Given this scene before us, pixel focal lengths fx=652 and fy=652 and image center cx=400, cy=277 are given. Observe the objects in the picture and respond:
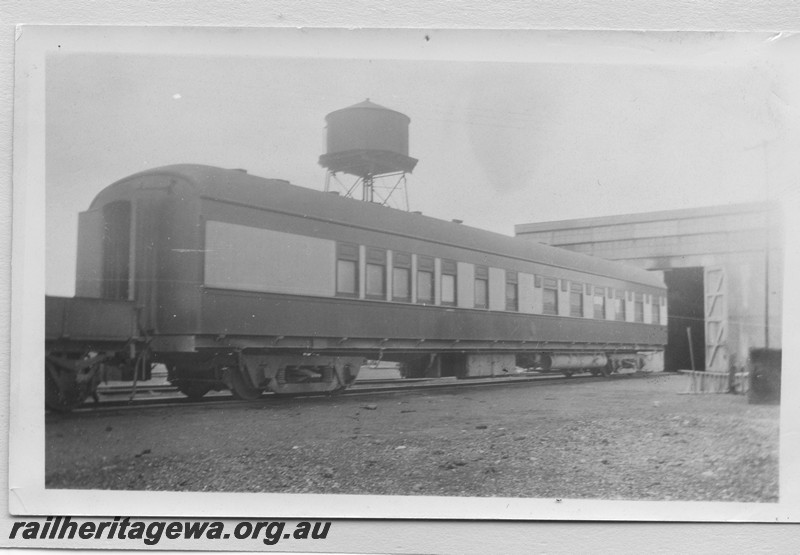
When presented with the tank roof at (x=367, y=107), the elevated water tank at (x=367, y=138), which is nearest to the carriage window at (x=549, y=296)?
the elevated water tank at (x=367, y=138)

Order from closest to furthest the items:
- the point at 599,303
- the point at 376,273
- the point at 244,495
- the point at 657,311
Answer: the point at 244,495 < the point at 657,311 < the point at 376,273 < the point at 599,303

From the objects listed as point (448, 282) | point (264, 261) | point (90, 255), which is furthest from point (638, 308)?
point (90, 255)

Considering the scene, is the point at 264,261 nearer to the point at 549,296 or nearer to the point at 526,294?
the point at 526,294

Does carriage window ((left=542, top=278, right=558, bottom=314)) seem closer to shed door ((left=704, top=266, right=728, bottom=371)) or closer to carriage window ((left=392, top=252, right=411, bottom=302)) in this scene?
carriage window ((left=392, top=252, right=411, bottom=302))

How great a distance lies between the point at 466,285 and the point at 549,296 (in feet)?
2.74

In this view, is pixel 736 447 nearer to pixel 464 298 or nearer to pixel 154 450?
pixel 464 298

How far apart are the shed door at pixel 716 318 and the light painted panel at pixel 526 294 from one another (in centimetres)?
139

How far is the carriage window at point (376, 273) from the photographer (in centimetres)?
530

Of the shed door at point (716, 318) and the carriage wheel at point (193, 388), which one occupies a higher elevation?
the shed door at point (716, 318)

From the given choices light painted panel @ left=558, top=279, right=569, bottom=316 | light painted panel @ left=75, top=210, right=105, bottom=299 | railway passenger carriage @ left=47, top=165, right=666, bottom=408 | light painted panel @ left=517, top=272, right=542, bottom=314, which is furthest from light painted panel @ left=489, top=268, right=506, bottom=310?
light painted panel @ left=75, top=210, right=105, bottom=299

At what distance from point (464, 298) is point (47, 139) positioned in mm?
3235

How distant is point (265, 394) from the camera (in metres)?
5.05

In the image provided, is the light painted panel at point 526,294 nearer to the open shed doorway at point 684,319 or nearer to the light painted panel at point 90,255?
the open shed doorway at point 684,319

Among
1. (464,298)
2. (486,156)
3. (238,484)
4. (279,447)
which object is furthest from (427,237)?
(238,484)
